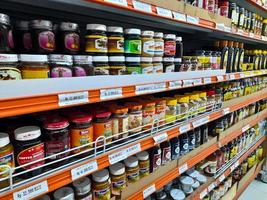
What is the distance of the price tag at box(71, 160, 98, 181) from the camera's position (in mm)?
837

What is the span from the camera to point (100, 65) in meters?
0.95

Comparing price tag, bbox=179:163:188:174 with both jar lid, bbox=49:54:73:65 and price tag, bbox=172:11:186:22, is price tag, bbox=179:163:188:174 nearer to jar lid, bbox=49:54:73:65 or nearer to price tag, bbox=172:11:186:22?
price tag, bbox=172:11:186:22

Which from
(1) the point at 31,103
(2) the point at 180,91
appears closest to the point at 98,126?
(1) the point at 31,103

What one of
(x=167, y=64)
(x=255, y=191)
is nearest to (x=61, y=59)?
(x=167, y=64)

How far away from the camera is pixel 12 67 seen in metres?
0.69

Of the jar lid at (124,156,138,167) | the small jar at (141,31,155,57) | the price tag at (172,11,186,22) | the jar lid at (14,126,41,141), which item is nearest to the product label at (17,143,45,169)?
the jar lid at (14,126,41,141)

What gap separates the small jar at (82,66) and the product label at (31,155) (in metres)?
0.28

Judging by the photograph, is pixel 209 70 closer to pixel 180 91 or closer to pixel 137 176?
pixel 180 91

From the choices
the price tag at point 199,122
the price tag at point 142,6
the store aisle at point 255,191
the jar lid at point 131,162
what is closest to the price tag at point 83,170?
the jar lid at point 131,162

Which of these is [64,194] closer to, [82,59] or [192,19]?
[82,59]

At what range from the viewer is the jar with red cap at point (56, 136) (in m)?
0.81

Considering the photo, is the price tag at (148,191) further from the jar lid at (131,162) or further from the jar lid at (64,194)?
the jar lid at (64,194)

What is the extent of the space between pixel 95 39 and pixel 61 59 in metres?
0.18

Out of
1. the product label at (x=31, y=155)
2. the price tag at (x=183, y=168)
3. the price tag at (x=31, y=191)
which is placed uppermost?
the product label at (x=31, y=155)
